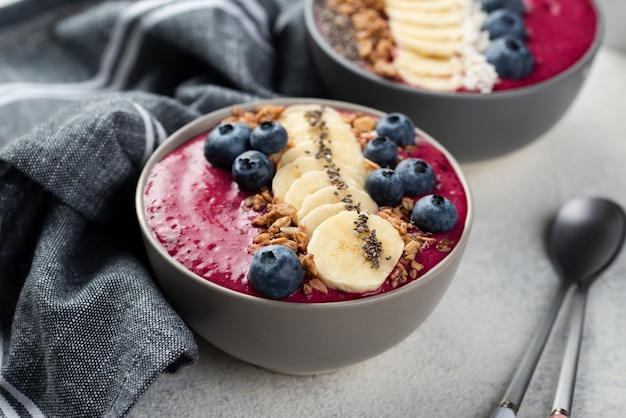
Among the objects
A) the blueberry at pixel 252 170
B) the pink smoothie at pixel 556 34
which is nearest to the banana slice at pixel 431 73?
the pink smoothie at pixel 556 34

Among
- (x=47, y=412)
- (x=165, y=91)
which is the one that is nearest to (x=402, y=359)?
(x=47, y=412)

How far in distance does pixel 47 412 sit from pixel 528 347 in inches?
38.5

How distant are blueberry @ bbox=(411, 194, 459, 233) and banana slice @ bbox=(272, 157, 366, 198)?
14 cm

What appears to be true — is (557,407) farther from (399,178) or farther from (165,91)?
(165,91)

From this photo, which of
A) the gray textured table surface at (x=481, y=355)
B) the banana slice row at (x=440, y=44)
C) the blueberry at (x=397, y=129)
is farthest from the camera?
the banana slice row at (x=440, y=44)

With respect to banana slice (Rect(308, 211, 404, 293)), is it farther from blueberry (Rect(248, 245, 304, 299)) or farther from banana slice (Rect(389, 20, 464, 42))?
banana slice (Rect(389, 20, 464, 42))

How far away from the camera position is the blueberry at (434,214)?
4.70ft

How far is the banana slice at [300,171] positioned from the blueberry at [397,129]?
0.14 metres

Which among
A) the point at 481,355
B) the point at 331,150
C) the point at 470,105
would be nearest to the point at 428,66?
the point at 470,105

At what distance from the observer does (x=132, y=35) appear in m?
2.21

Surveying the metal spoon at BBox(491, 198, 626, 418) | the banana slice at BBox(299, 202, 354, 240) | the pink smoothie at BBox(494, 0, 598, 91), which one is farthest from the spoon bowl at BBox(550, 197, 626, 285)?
the banana slice at BBox(299, 202, 354, 240)

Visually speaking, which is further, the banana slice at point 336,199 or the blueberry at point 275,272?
the banana slice at point 336,199

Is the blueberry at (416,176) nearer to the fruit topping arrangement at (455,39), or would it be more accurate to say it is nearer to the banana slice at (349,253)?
the banana slice at (349,253)

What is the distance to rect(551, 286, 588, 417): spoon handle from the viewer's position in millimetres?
1479
